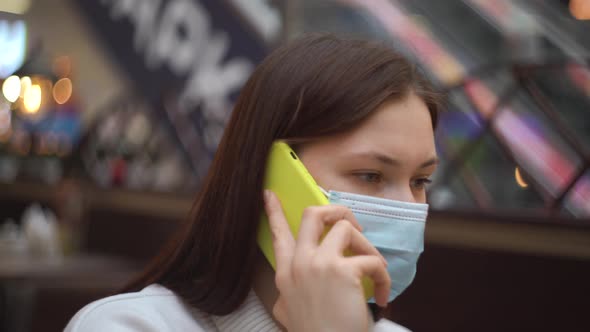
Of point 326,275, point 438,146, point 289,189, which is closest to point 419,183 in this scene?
point 289,189

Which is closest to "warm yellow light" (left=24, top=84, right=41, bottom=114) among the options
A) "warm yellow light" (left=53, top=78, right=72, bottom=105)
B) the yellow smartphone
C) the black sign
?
"warm yellow light" (left=53, top=78, right=72, bottom=105)

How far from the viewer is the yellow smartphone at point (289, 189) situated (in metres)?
1.29

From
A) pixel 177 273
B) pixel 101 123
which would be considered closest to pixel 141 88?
pixel 101 123

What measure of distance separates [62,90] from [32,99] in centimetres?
48

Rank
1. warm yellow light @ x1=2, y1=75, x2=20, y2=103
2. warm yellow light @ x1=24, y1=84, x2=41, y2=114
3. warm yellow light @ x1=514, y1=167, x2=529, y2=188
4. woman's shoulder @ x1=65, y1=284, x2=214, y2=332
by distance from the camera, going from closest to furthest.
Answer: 1. woman's shoulder @ x1=65, y1=284, x2=214, y2=332
2. warm yellow light @ x1=514, y1=167, x2=529, y2=188
3. warm yellow light @ x1=2, y1=75, x2=20, y2=103
4. warm yellow light @ x1=24, y1=84, x2=41, y2=114

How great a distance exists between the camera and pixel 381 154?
1305 mm

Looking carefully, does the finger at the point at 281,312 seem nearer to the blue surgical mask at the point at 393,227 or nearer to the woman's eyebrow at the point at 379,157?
the blue surgical mask at the point at 393,227

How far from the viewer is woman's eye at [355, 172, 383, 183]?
1342 millimetres

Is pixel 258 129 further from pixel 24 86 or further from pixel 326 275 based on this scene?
pixel 24 86

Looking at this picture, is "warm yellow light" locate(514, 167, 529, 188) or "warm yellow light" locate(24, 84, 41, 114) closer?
"warm yellow light" locate(514, 167, 529, 188)

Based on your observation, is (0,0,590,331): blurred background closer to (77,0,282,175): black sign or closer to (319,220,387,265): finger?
(77,0,282,175): black sign

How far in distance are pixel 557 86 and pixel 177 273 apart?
6.14 ft

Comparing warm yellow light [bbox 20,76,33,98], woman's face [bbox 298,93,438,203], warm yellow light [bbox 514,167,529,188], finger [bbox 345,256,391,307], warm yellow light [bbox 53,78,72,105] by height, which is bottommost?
warm yellow light [bbox 53,78,72,105]

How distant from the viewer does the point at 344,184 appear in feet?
4.41
